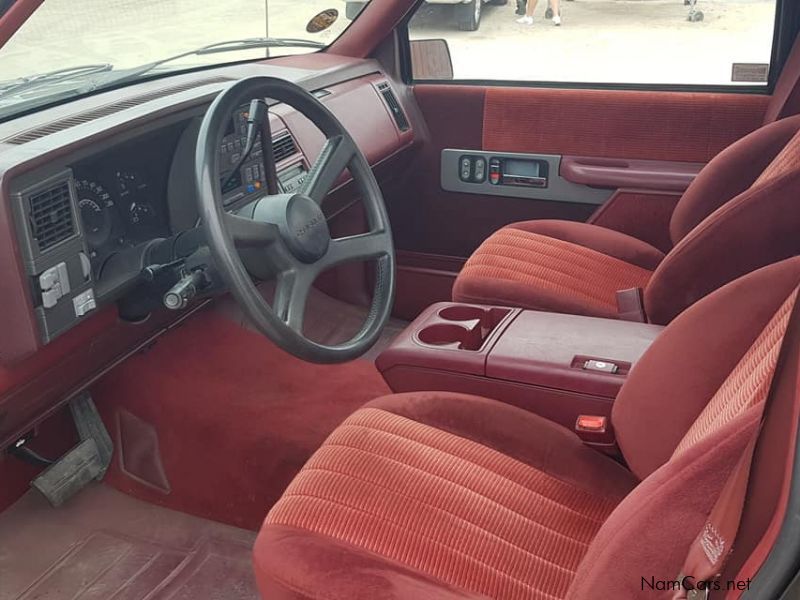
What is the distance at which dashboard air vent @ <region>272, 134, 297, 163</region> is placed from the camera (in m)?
2.21

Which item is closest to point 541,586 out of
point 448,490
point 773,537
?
point 448,490

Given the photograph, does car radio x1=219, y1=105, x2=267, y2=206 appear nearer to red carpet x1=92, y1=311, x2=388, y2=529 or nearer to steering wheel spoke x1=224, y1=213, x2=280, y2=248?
steering wheel spoke x1=224, y1=213, x2=280, y2=248

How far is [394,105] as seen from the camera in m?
2.82

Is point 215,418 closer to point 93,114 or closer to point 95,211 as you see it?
point 95,211

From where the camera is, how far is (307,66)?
271cm

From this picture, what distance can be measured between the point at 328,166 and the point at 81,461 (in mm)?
944

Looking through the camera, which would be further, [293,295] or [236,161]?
[236,161]

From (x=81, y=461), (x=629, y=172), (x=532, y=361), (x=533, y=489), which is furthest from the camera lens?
(x=629, y=172)

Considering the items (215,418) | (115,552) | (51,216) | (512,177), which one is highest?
(51,216)

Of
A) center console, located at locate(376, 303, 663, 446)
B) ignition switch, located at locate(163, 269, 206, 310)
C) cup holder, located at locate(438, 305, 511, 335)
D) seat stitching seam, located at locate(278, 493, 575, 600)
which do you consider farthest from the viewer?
cup holder, located at locate(438, 305, 511, 335)

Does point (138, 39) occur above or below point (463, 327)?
above

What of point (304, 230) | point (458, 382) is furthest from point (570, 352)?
point (304, 230)

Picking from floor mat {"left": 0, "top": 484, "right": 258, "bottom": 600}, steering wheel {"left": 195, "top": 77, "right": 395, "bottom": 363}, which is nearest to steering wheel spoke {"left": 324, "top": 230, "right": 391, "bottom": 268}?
steering wheel {"left": 195, "top": 77, "right": 395, "bottom": 363}

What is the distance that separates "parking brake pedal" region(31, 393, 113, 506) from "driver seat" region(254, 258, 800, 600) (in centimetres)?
89
